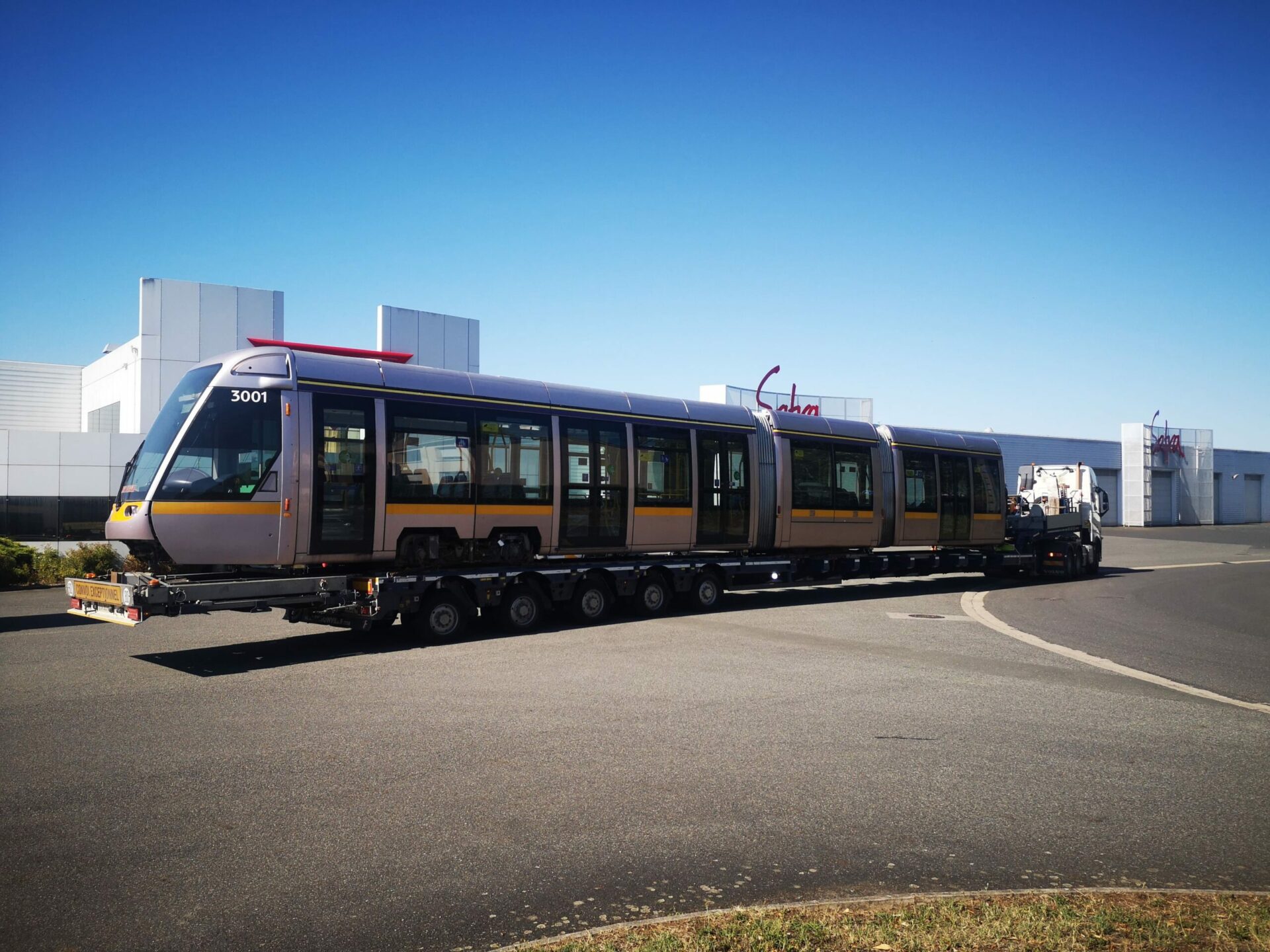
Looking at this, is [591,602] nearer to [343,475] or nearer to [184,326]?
[343,475]

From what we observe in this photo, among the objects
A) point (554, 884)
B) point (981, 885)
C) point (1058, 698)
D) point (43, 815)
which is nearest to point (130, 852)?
point (43, 815)

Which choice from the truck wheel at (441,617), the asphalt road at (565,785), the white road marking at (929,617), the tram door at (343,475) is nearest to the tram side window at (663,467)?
the truck wheel at (441,617)

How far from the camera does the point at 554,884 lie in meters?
4.93

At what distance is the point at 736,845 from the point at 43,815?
13.5 ft

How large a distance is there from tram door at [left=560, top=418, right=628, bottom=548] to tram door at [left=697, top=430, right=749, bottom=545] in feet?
6.44

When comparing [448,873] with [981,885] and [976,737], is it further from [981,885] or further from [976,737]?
[976,737]

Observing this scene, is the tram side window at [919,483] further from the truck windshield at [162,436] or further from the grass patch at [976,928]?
the grass patch at [976,928]

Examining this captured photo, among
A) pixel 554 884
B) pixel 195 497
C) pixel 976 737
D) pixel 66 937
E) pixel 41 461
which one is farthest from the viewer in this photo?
pixel 41 461

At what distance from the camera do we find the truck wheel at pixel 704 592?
17.8m

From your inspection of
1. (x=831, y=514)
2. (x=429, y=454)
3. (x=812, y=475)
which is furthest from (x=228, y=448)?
(x=831, y=514)

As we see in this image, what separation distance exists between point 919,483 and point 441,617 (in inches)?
505

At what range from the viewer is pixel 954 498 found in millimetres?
23484

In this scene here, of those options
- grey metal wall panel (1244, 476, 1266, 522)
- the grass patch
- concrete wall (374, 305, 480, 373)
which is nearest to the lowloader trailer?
the grass patch

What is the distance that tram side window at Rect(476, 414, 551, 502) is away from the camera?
14.3 meters
